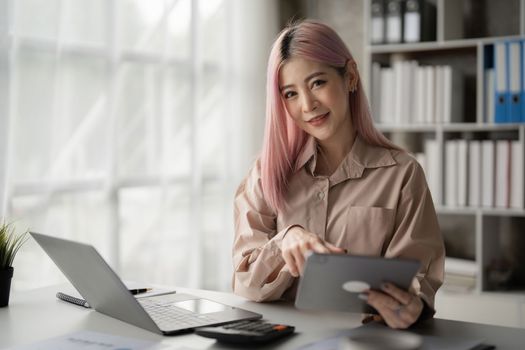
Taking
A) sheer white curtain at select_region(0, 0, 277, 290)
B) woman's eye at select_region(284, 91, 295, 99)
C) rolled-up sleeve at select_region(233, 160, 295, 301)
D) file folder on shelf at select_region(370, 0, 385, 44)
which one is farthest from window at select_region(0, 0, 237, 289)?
woman's eye at select_region(284, 91, 295, 99)

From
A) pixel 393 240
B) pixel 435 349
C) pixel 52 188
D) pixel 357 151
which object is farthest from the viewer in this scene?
pixel 52 188

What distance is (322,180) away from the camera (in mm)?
1930

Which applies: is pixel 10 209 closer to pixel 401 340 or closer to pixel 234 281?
pixel 234 281

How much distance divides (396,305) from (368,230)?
1.59 feet

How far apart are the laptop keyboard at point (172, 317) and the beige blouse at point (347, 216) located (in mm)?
218

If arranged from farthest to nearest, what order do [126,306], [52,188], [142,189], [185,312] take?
[142,189]
[52,188]
[185,312]
[126,306]

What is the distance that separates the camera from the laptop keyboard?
1449mm

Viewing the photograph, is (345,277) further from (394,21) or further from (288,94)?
(394,21)

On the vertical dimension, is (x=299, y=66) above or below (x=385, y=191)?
above

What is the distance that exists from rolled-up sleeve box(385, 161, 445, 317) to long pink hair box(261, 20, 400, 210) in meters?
0.16

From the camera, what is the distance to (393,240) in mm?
1771

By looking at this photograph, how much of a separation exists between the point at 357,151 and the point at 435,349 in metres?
0.76

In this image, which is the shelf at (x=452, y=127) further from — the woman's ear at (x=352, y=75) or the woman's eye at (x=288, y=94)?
the woman's eye at (x=288, y=94)

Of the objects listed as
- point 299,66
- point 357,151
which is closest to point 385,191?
point 357,151
